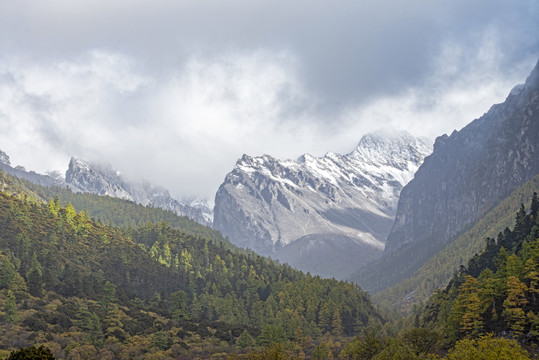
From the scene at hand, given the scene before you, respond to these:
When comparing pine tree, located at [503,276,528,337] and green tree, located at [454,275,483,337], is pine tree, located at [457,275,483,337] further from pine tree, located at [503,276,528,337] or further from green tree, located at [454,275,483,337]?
pine tree, located at [503,276,528,337]

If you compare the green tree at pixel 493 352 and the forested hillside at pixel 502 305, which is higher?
the forested hillside at pixel 502 305

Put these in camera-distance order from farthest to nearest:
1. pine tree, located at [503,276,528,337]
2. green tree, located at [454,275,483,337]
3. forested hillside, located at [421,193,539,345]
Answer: green tree, located at [454,275,483,337]
forested hillside, located at [421,193,539,345]
pine tree, located at [503,276,528,337]

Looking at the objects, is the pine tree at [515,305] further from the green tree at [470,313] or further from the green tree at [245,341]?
the green tree at [245,341]

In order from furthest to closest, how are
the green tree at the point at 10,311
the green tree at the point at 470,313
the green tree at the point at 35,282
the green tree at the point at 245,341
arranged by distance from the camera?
the green tree at the point at 35,282
the green tree at the point at 245,341
the green tree at the point at 10,311
the green tree at the point at 470,313

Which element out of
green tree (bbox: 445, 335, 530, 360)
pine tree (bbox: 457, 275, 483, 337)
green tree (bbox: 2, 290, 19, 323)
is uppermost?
pine tree (bbox: 457, 275, 483, 337)

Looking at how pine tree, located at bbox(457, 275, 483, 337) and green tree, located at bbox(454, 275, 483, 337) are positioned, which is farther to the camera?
green tree, located at bbox(454, 275, 483, 337)

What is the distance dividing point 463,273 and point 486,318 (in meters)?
65.6

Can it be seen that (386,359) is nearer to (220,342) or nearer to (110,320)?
(220,342)

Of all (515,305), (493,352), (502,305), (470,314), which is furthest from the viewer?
(502,305)

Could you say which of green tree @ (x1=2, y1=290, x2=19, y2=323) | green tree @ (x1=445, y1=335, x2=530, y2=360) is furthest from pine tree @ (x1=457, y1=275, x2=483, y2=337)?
green tree @ (x1=2, y1=290, x2=19, y2=323)

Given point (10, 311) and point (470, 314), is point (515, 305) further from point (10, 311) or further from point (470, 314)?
point (10, 311)

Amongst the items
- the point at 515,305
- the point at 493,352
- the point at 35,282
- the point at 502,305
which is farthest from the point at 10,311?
the point at 515,305

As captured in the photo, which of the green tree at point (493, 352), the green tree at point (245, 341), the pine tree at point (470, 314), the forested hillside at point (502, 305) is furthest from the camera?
the green tree at point (245, 341)

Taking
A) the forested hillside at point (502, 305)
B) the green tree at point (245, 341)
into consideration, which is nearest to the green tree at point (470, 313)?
the forested hillside at point (502, 305)
